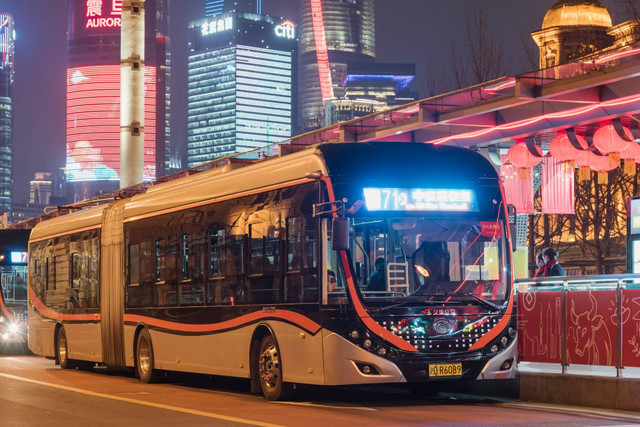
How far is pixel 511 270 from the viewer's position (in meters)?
14.6

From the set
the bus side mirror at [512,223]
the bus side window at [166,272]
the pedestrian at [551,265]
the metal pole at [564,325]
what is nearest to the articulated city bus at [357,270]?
the bus side mirror at [512,223]

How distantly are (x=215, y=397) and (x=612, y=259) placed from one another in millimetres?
36475

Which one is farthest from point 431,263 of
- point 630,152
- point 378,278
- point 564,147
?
point 564,147

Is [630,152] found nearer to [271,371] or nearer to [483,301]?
[483,301]

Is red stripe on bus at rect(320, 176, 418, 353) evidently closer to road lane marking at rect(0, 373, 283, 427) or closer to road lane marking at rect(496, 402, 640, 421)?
road lane marking at rect(496, 402, 640, 421)

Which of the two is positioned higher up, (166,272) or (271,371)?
(166,272)

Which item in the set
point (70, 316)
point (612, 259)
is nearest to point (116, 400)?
point (70, 316)

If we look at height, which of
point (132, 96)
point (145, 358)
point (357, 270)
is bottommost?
point (145, 358)

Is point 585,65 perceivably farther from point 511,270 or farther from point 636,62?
point 511,270

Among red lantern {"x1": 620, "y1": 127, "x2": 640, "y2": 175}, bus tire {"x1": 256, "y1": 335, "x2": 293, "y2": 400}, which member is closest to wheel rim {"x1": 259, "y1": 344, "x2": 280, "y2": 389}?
bus tire {"x1": 256, "y1": 335, "x2": 293, "y2": 400}

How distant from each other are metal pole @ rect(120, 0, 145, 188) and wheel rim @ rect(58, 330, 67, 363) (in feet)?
82.9

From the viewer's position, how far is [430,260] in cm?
1411

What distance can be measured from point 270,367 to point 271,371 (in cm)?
6

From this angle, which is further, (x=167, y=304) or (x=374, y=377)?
(x=167, y=304)
